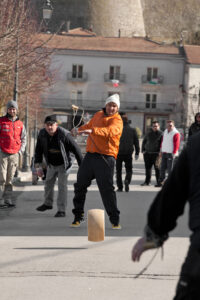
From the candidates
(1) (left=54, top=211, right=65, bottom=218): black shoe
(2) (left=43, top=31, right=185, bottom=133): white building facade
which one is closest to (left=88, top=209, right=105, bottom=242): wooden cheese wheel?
(1) (left=54, top=211, right=65, bottom=218): black shoe

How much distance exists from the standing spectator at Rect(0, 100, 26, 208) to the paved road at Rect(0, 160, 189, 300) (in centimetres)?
129

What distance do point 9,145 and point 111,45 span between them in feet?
234

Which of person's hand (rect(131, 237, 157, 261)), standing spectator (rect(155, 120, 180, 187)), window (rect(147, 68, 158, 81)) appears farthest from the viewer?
window (rect(147, 68, 158, 81))

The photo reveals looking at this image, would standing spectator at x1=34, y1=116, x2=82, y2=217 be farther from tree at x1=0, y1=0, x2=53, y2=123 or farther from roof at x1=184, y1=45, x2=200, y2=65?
roof at x1=184, y1=45, x2=200, y2=65

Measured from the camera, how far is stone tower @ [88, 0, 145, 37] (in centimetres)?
9856

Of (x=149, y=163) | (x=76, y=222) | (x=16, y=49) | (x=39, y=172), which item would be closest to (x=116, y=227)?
(x=76, y=222)

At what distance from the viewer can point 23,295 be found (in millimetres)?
6301

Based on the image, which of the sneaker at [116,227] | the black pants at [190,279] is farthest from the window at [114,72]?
the black pants at [190,279]

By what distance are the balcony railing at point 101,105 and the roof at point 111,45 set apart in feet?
18.1

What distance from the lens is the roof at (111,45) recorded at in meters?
81.8

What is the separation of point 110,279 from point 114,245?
202 cm

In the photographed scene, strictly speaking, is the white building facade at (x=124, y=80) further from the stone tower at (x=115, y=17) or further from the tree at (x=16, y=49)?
the tree at (x=16, y=49)

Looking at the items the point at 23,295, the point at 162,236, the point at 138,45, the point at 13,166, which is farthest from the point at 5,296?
the point at 138,45

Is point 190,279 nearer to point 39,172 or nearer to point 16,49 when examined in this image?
point 39,172
